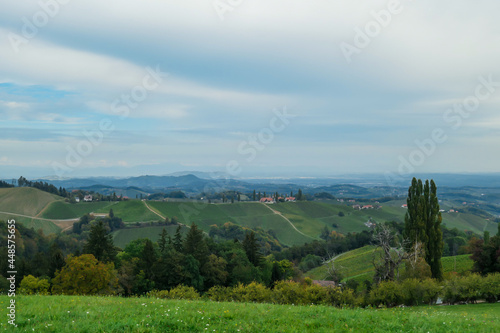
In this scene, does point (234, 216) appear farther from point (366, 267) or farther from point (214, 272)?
point (214, 272)

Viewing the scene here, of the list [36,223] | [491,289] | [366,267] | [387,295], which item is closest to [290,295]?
[387,295]

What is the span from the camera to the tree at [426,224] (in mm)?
43531

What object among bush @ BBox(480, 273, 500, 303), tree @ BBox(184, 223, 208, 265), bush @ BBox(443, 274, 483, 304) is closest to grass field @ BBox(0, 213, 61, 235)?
tree @ BBox(184, 223, 208, 265)

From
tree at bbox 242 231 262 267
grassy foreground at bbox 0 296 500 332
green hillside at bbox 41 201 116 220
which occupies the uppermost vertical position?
grassy foreground at bbox 0 296 500 332

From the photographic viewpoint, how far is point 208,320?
1157 cm

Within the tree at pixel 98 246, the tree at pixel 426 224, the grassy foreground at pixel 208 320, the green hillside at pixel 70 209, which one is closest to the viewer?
the grassy foreground at pixel 208 320

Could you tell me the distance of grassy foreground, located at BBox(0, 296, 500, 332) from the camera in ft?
35.2

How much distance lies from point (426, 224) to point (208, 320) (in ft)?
136

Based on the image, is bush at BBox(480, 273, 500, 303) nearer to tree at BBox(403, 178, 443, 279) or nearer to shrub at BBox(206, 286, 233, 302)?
tree at BBox(403, 178, 443, 279)

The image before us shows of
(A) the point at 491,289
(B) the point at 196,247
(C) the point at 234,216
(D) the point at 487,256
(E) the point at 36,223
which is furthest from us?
(C) the point at 234,216

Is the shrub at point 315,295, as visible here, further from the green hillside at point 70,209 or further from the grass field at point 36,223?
the green hillside at point 70,209

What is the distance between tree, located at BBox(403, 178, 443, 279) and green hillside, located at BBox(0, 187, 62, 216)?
156887 millimetres

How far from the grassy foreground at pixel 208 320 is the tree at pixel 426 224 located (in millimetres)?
34274

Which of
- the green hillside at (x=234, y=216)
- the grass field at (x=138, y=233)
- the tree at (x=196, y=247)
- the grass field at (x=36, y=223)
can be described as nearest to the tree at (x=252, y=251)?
the tree at (x=196, y=247)
